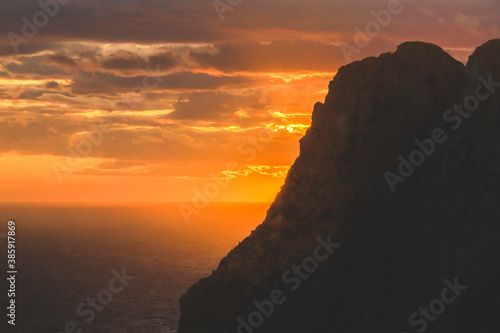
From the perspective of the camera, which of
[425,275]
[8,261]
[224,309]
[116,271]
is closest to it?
[425,275]

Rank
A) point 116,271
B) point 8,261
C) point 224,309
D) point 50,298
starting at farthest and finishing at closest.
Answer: point 8,261, point 116,271, point 50,298, point 224,309

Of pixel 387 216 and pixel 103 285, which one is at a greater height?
pixel 103 285

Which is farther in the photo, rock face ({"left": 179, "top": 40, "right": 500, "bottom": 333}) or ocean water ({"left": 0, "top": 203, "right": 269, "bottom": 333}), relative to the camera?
ocean water ({"left": 0, "top": 203, "right": 269, "bottom": 333})

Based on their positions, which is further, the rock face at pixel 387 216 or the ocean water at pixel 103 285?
the ocean water at pixel 103 285

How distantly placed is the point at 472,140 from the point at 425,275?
11276 millimetres

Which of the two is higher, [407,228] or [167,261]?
[167,261]

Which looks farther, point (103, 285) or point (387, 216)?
point (103, 285)

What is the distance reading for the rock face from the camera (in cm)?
4662

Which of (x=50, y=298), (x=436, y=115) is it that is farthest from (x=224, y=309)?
(x=50, y=298)

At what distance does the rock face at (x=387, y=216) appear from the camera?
153 feet

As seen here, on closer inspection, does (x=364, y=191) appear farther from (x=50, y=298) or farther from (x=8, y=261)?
(x=8, y=261)

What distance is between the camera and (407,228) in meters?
48.2

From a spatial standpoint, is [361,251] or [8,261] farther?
[8,261]

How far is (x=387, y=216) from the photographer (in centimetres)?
4894
